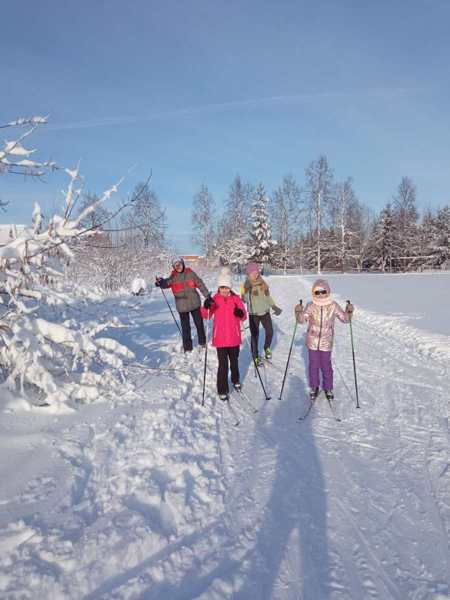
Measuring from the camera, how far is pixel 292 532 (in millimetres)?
2629

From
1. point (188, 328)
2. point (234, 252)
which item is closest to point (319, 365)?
point (188, 328)

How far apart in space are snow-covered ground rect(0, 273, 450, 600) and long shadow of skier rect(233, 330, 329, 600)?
0.03 ft

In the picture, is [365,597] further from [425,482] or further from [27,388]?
[27,388]

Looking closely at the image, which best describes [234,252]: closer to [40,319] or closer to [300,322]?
[300,322]

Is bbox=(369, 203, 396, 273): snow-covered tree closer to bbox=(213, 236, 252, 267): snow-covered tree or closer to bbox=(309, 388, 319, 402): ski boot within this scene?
bbox=(213, 236, 252, 267): snow-covered tree

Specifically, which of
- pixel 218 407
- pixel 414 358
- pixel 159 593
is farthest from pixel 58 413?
pixel 414 358

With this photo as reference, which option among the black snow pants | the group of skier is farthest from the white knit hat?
the black snow pants

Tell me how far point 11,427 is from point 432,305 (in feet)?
48.9

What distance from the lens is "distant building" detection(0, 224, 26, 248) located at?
4.14 meters

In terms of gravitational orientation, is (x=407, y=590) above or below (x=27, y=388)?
below

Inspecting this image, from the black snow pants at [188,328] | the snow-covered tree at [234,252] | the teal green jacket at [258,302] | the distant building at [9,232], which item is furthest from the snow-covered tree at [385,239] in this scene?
the distant building at [9,232]

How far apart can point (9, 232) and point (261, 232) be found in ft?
145

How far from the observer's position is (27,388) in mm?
4551

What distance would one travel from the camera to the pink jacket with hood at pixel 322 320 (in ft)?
16.1
